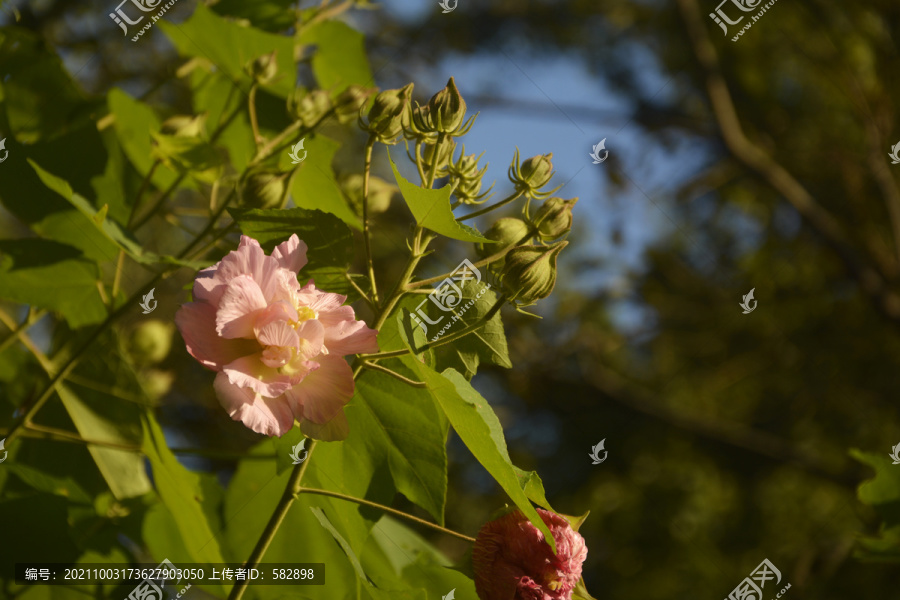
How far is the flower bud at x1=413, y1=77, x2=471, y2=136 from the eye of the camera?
1.70ft

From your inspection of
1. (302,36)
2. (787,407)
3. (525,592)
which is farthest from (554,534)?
(787,407)

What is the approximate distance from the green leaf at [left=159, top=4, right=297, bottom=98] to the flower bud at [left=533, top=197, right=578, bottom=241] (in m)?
0.39

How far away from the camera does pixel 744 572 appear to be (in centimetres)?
196

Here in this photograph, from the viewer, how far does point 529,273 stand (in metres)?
0.50

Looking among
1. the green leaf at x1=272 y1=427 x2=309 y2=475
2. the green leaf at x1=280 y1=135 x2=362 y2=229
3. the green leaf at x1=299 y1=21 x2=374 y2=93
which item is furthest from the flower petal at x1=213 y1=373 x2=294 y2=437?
the green leaf at x1=299 y1=21 x2=374 y2=93

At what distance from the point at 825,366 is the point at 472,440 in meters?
2.04

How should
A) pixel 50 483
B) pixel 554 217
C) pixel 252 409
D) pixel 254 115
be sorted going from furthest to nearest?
pixel 254 115 < pixel 50 483 < pixel 554 217 < pixel 252 409

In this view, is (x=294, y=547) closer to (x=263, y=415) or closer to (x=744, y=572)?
(x=263, y=415)

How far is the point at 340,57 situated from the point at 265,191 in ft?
1.10

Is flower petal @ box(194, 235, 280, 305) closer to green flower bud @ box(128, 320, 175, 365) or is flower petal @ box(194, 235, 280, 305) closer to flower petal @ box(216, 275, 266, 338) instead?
flower petal @ box(216, 275, 266, 338)

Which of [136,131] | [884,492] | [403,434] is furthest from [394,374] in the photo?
[884,492]

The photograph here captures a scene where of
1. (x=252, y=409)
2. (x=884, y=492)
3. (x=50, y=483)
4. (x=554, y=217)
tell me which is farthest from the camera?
(x=884, y=492)

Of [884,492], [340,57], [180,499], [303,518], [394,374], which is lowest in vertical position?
[884,492]

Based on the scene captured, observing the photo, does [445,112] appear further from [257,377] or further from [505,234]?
[257,377]
